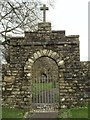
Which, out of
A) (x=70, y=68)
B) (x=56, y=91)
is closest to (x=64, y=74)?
(x=70, y=68)

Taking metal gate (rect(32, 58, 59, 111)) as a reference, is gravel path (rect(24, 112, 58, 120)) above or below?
below

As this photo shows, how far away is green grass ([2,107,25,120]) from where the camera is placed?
15.4m

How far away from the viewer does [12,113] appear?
1641cm

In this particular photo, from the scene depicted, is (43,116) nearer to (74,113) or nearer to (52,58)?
(74,113)

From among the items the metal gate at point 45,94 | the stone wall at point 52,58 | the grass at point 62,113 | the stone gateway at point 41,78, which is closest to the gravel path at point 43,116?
the grass at point 62,113

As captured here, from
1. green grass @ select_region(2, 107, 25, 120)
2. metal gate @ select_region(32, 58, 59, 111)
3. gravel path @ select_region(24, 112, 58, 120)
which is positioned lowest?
gravel path @ select_region(24, 112, 58, 120)

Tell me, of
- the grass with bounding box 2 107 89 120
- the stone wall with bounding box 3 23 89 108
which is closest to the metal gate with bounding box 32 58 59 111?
the stone wall with bounding box 3 23 89 108

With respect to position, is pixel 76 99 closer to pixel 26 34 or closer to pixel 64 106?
pixel 64 106

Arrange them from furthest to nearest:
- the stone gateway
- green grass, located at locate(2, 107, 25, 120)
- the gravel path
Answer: the stone gateway, green grass, located at locate(2, 107, 25, 120), the gravel path

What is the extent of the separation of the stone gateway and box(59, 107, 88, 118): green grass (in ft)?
A: 2.44

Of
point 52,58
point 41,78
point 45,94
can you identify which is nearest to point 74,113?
point 45,94

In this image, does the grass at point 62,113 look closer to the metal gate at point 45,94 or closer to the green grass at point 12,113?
the green grass at point 12,113

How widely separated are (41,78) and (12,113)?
2.88 m

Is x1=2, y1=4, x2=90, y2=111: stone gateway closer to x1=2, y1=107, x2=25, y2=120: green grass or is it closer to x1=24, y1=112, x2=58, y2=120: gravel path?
x1=2, y1=107, x2=25, y2=120: green grass
